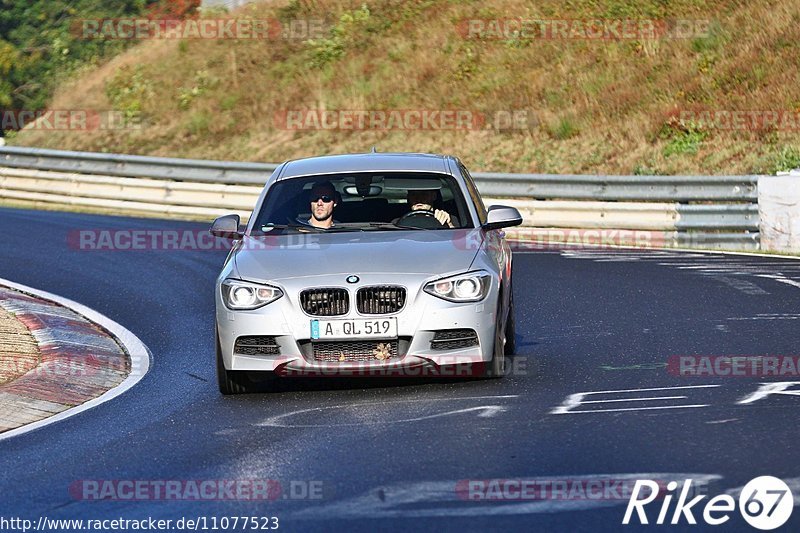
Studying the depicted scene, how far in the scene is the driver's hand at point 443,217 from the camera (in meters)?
10.8

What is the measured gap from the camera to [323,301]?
9.45 meters

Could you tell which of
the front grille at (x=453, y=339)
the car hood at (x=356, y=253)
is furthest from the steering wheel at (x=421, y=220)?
the front grille at (x=453, y=339)

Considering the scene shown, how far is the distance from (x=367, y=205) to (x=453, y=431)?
317 cm

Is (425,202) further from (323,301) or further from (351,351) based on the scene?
(351,351)

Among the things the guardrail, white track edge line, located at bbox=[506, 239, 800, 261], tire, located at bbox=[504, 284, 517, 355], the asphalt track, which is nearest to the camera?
the asphalt track

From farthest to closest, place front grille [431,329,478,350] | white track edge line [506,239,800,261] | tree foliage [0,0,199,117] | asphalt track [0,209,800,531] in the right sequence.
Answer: tree foliage [0,0,199,117], white track edge line [506,239,800,261], front grille [431,329,478,350], asphalt track [0,209,800,531]

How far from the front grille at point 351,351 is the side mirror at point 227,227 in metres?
1.50

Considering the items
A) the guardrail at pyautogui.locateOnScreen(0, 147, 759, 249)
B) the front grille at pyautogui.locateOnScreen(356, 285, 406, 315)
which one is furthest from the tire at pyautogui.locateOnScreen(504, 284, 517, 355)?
the guardrail at pyautogui.locateOnScreen(0, 147, 759, 249)

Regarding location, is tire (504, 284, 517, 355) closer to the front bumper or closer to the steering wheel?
the steering wheel

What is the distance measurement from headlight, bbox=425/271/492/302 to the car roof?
1672 millimetres

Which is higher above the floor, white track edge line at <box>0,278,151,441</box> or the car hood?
the car hood

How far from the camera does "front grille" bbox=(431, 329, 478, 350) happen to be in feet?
30.9

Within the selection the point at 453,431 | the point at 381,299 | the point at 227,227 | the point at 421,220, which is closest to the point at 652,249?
the point at 421,220

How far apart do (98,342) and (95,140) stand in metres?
23.8
